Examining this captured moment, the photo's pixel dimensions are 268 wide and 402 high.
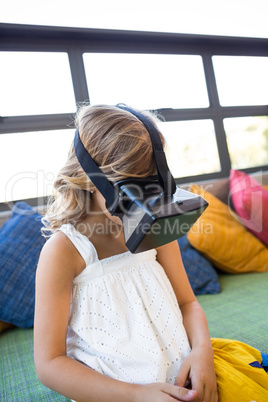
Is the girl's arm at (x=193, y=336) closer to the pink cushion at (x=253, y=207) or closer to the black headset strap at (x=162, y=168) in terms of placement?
the black headset strap at (x=162, y=168)

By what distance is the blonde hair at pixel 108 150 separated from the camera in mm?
740

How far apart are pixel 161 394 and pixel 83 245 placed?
352 millimetres

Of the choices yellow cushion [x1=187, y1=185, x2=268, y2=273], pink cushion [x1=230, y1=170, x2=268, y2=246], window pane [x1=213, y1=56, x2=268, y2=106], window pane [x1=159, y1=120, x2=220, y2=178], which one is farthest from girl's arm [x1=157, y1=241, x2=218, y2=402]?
window pane [x1=213, y1=56, x2=268, y2=106]

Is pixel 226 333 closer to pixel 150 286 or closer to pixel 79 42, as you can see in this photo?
pixel 150 286

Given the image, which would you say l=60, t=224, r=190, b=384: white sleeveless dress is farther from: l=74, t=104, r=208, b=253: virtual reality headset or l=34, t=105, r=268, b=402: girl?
l=74, t=104, r=208, b=253: virtual reality headset

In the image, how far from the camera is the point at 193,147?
309 cm

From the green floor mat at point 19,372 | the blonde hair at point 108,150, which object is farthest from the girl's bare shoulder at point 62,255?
the green floor mat at point 19,372

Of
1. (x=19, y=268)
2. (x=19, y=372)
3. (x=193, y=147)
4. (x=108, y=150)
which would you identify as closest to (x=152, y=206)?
(x=108, y=150)

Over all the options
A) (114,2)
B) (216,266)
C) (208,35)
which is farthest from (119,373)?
(208,35)

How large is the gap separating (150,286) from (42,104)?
2064 millimetres

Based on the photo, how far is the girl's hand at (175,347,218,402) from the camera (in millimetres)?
721

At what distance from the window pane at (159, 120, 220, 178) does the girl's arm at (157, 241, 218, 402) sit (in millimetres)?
2033

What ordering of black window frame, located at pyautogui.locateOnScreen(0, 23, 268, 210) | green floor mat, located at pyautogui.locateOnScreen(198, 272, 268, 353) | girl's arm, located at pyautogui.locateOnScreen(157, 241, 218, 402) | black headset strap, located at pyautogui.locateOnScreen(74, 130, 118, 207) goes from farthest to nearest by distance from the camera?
black window frame, located at pyautogui.locateOnScreen(0, 23, 268, 210) → green floor mat, located at pyautogui.locateOnScreen(198, 272, 268, 353) → girl's arm, located at pyautogui.locateOnScreen(157, 241, 218, 402) → black headset strap, located at pyautogui.locateOnScreen(74, 130, 118, 207)

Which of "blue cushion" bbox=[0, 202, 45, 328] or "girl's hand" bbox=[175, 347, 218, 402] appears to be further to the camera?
"blue cushion" bbox=[0, 202, 45, 328]
